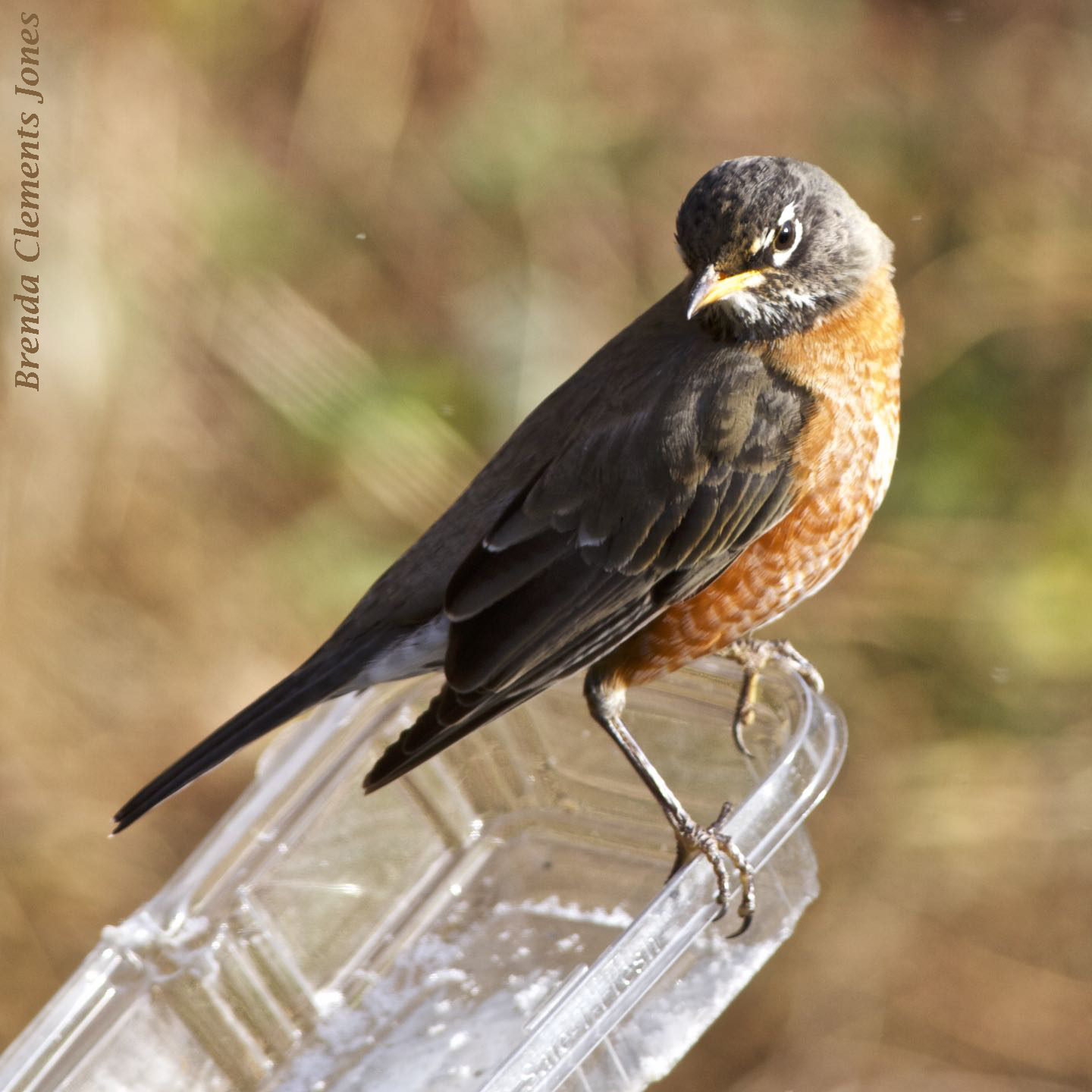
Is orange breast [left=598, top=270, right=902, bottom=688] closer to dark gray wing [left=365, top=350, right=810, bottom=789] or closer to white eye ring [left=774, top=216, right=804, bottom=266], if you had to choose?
dark gray wing [left=365, top=350, right=810, bottom=789]

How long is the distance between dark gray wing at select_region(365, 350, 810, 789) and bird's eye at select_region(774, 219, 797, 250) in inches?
9.5

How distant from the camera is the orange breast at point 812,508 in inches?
140

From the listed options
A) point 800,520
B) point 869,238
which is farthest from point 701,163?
point 800,520

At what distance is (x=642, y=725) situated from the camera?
411 centimetres

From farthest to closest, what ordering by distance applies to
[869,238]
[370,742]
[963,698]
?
1. [963,698]
2. [370,742]
3. [869,238]

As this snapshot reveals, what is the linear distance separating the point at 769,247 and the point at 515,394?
253cm

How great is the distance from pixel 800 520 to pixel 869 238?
735 millimetres

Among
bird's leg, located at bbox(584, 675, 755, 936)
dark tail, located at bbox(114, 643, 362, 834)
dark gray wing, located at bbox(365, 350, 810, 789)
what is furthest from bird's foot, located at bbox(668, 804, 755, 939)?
dark tail, located at bbox(114, 643, 362, 834)

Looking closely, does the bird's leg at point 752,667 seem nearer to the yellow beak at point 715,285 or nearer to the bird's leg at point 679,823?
the bird's leg at point 679,823

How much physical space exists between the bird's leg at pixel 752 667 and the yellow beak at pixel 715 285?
2.90ft

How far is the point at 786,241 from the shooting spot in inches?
140

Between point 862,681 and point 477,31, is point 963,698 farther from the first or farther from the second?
point 477,31

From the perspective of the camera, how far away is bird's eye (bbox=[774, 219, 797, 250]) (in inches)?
138
